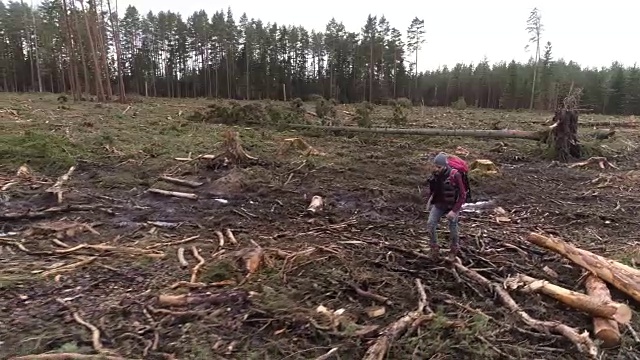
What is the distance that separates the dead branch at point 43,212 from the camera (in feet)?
22.6

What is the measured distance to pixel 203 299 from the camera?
439 centimetres

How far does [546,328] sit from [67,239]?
6.08 metres

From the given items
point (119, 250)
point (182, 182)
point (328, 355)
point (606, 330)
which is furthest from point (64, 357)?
point (182, 182)

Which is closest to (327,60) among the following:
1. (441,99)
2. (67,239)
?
(441,99)

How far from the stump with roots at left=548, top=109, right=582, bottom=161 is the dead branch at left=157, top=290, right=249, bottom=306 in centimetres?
1265

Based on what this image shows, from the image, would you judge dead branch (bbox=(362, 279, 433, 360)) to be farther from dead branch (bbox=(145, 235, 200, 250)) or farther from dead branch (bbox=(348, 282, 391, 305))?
dead branch (bbox=(145, 235, 200, 250))

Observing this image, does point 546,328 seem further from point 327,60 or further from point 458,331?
point 327,60

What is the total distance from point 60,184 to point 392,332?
7858 mm

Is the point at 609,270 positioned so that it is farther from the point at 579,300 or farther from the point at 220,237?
the point at 220,237

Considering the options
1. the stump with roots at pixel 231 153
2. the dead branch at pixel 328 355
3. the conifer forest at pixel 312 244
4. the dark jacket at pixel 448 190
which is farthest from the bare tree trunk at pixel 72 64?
the dead branch at pixel 328 355

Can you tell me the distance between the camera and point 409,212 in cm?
820

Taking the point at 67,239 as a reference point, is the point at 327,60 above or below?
above

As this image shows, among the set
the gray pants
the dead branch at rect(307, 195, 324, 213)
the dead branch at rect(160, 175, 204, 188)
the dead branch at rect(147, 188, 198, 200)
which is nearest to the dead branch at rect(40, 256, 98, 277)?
the dead branch at rect(147, 188, 198, 200)

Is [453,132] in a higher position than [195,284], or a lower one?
higher
